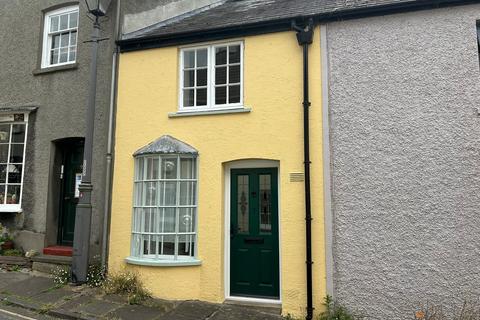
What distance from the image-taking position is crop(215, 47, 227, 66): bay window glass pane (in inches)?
300

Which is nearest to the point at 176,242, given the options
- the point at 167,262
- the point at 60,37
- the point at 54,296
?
the point at 167,262

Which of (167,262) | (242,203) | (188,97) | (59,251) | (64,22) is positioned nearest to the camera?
(167,262)

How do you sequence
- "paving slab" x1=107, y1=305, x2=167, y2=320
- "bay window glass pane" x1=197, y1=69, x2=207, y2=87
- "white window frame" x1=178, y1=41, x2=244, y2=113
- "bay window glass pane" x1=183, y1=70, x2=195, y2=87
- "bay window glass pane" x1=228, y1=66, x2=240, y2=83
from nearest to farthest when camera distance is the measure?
1. "paving slab" x1=107, y1=305, x2=167, y2=320
2. "white window frame" x1=178, y1=41, x2=244, y2=113
3. "bay window glass pane" x1=228, y1=66, x2=240, y2=83
4. "bay window glass pane" x1=197, y1=69, x2=207, y2=87
5. "bay window glass pane" x1=183, y1=70, x2=195, y2=87

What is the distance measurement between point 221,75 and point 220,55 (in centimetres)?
43

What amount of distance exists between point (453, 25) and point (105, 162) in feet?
23.2

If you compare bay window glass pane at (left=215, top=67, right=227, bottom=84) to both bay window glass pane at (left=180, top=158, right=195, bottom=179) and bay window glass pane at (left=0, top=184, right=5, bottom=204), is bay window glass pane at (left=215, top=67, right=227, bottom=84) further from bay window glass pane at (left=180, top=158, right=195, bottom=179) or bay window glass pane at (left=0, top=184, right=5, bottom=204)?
bay window glass pane at (left=0, top=184, right=5, bottom=204)

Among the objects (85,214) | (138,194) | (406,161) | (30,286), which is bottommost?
(30,286)

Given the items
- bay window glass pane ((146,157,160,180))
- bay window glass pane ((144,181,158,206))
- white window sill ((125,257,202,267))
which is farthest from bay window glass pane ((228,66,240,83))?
white window sill ((125,257,202,267))

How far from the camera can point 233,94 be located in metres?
7.48

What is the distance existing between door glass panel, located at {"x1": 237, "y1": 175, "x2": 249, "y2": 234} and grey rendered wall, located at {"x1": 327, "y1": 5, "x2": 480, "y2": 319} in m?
1.70

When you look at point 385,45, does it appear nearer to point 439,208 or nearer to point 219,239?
point 439,208

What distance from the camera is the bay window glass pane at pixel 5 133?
9414mm

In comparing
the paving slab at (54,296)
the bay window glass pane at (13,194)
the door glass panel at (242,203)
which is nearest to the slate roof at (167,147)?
the door glass panel at (242,203)

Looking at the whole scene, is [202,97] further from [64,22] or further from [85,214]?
[64,22]
